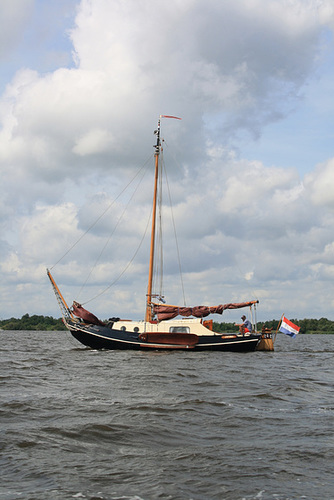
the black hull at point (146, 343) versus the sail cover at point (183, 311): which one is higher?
the sail cover at point (183, 311)

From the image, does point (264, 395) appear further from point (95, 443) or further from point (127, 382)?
point (95, 443)

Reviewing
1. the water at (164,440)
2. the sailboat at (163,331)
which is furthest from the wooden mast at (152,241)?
the water at (164,440)

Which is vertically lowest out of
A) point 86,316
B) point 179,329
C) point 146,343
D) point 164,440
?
point 164,440

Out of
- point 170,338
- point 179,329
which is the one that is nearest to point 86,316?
point 170,338

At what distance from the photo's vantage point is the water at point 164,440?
825 cm

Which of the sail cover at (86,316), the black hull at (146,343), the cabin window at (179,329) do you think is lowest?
the black hull at (146,343)

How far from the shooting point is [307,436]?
11.9 metres

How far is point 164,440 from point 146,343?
99.2 ft

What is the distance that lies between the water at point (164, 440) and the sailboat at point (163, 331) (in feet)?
63.7

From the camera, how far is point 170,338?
41.4m

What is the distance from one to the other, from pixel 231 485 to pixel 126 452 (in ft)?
9.42

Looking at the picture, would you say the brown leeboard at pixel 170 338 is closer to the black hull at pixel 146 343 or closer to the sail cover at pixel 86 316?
the black hull at pixel 146 343

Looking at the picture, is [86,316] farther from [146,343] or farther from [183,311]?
[183,311]

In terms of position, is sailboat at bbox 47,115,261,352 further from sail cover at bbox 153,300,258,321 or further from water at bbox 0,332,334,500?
water at bbox 0,332,334,500
